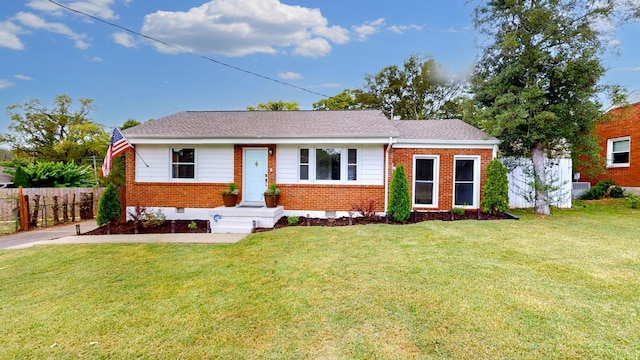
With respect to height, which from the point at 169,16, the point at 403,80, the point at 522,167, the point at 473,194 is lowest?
the point at 473,194

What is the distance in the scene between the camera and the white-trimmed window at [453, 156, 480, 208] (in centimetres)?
1018

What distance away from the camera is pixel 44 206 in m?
10.4

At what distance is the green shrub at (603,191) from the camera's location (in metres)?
13.8

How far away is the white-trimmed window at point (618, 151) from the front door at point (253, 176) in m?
17.4

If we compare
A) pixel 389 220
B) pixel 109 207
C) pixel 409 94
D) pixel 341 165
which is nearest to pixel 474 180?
pixel 389 220

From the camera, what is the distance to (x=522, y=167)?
11180 mm

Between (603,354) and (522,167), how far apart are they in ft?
33.7

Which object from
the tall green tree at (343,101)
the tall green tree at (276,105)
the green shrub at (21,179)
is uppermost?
the tall green tree at (343,101)

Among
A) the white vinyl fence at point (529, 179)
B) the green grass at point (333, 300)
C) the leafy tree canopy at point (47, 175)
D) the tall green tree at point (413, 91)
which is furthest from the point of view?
the tall green tree at point (413, 91)

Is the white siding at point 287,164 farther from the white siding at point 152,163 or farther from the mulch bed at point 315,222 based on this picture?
the white siding at point 152,163

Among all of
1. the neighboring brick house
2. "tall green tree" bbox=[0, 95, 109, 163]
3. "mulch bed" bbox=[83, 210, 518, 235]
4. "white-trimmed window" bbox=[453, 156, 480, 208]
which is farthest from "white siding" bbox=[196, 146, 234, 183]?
"tall green tree" bbox=[0, 95, 109, 163]

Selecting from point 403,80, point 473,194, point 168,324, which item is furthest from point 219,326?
point 403,80

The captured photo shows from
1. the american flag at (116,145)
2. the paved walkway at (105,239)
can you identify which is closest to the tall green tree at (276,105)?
the american flag at (116,145)

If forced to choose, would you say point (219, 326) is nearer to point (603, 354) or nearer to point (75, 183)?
point (603, 354)
